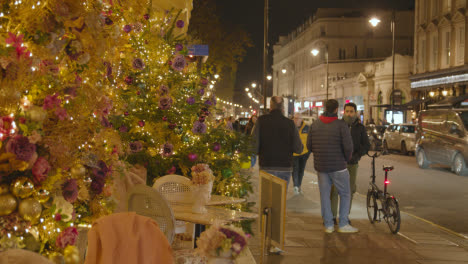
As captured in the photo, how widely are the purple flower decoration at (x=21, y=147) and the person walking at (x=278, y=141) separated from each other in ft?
16.4

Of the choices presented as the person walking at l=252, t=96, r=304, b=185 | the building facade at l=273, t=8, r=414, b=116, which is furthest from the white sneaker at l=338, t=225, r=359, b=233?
the building facade at l=273, t=8, r=414, b=116

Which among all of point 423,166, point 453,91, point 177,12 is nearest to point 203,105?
point 177,12

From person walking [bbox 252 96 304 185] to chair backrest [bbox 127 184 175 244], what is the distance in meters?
3.40

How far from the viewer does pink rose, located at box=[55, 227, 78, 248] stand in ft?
10.4

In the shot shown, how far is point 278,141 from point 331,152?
2.73ft

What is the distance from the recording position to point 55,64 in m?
3.44

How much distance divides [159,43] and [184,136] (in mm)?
1474

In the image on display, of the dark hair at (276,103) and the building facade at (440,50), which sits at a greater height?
the building facade at (440,50)

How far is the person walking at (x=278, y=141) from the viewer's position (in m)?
7.68

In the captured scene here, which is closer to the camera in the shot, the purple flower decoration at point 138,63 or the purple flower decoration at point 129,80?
the purple flower decoration at point 138,63

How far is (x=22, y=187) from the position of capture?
3072mm

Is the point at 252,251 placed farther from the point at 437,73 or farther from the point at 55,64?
the point at 437,73

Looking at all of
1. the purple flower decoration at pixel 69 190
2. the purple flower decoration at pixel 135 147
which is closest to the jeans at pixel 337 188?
the purple flower decoration at pixel 135 147

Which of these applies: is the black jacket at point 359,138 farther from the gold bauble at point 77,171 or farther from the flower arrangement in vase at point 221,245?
the gold bauble at point 77,171
